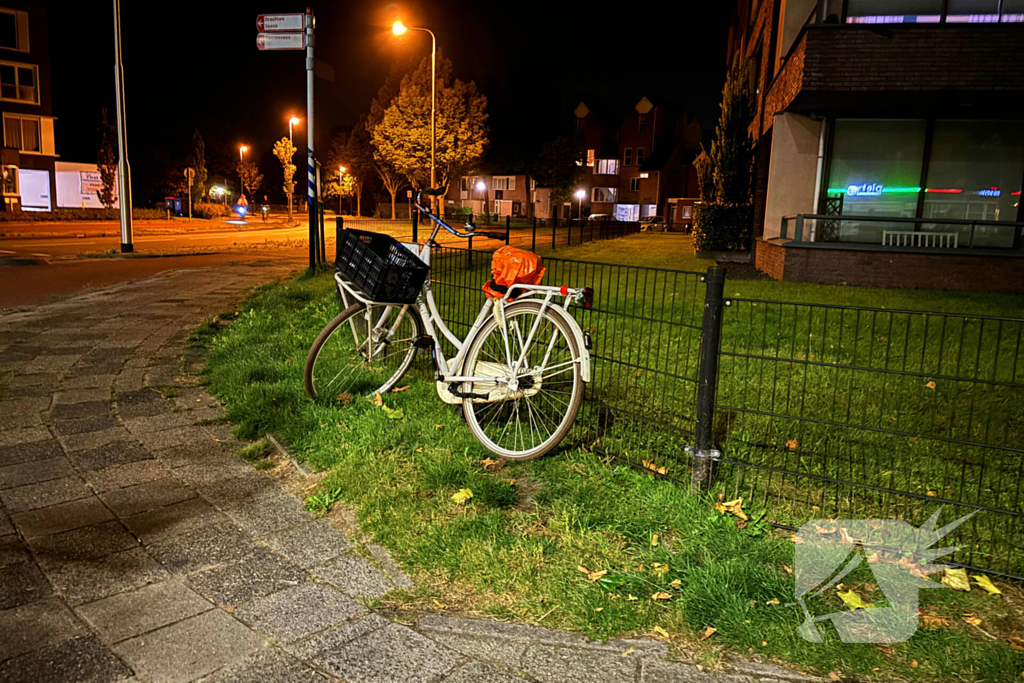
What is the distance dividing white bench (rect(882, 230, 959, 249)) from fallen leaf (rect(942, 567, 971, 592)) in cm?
1344

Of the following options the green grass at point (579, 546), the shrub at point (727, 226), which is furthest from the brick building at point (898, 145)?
the green grass at point (579, 546)

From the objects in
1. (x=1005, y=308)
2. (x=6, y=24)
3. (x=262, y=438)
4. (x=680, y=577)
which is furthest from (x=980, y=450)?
(x=6, y=24)

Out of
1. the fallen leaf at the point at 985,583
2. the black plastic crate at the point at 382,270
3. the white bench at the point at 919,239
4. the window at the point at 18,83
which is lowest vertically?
the fallen leaf at the point at 985,583

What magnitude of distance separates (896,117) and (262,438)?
15871 millimetres

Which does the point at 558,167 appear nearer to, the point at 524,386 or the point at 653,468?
the point at 524,386

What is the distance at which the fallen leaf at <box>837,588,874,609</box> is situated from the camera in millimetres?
3078

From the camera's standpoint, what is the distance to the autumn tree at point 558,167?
184 feet

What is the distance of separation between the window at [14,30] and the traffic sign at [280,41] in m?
47.6

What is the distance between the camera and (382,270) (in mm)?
4957

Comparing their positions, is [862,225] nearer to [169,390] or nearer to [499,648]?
[169,390]

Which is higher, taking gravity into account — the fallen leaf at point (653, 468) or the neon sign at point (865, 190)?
the neon sign at point (865, 190)

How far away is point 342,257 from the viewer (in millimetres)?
5402

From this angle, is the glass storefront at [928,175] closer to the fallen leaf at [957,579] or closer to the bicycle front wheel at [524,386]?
the bicycle front wheel at [524,386]

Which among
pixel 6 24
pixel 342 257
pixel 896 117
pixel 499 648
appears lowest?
pixel 499 648
